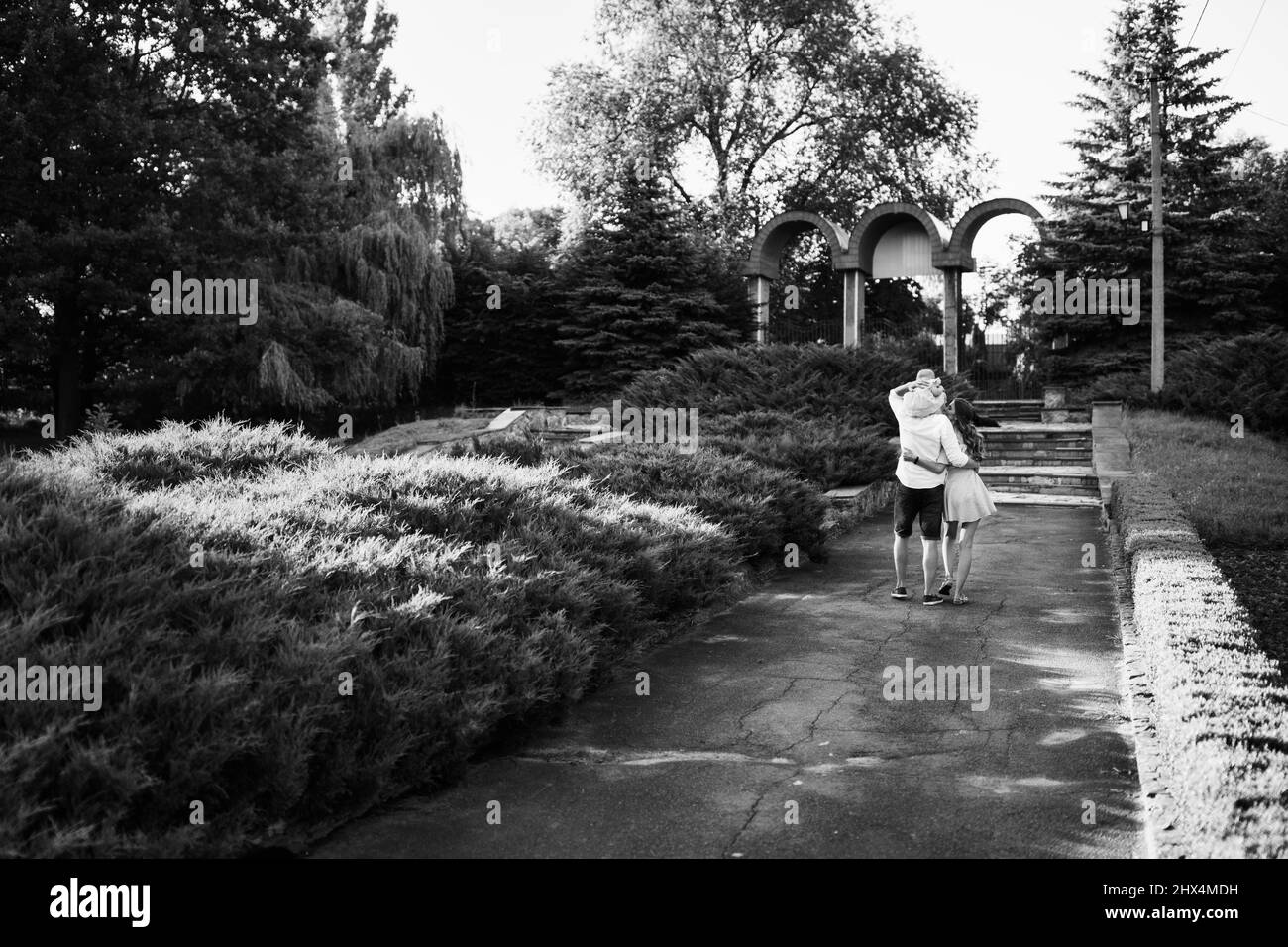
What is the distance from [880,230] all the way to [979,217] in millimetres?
2485

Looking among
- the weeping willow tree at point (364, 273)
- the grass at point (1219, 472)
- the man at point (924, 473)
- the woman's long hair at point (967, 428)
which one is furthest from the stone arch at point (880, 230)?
the man at point (924, 473)

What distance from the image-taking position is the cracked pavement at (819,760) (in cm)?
419

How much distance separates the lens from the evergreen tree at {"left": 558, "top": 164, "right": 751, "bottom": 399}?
25.7 metres

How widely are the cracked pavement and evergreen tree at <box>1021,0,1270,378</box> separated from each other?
2174cm

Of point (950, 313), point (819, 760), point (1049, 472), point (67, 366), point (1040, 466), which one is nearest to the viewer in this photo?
point (819, 760)

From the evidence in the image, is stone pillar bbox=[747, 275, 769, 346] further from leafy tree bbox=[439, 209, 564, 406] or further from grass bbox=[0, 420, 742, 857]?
grass bbox=[0, 420, 742, 857]

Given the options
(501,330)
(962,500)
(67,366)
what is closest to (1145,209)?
(501,330)

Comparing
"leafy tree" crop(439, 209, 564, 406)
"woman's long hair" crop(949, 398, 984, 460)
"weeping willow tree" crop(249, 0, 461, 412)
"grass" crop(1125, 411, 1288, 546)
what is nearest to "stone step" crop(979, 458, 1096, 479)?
"grass" crop(1125, 411, 1288, 546)

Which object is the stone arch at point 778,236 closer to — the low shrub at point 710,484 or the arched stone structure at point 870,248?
the arched stone structure at point 870,248

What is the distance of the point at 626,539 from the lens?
780 cm

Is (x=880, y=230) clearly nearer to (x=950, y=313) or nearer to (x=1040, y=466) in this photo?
(x=950, y=313)

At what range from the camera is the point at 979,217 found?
24484 millimetres

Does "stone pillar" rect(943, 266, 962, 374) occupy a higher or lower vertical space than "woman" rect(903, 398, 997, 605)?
higher
